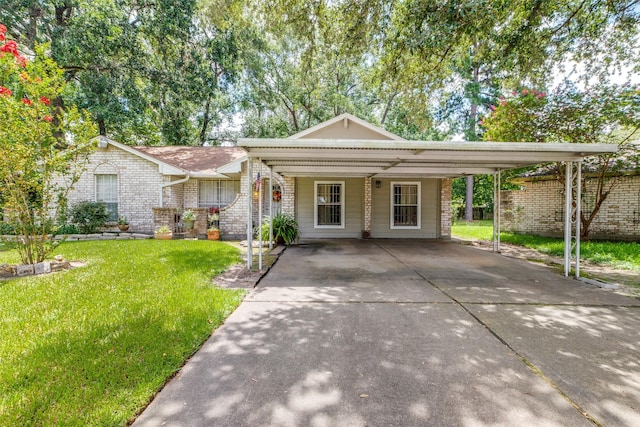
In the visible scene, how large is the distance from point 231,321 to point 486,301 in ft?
12.0

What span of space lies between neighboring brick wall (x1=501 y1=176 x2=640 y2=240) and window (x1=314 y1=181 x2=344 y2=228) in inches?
313

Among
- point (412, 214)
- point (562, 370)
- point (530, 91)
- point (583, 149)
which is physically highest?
point (530, 91)

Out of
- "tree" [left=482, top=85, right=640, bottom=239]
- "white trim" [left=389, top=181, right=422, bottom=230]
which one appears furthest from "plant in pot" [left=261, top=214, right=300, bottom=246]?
"tree" [left=482, top=85, right=640, bottom=239]

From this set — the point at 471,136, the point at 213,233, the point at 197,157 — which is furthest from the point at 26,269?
the point at 471,136

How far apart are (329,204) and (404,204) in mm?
3098

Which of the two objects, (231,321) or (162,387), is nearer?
(162,387)

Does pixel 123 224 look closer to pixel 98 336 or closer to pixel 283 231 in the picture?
pixel 283 231

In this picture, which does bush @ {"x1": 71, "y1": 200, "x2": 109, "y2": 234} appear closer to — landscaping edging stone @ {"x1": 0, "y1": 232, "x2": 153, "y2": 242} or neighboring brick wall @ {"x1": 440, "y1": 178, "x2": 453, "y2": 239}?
landscaping edging stone @ {"x1": 0, "y1": 232, "x2": 153, "y2": 242}

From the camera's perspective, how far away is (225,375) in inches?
99.3

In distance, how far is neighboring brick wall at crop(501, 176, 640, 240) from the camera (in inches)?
411

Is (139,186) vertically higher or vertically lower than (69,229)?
higher

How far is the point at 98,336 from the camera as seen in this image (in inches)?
122

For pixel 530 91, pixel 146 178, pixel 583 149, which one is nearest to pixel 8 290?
pixel 146 178

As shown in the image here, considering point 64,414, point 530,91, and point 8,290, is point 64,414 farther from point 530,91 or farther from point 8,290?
point 530,91
